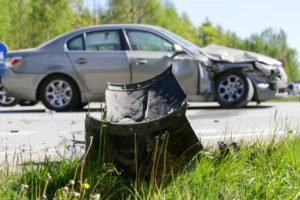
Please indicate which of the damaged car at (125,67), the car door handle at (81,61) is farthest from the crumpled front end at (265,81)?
the car door handle at (81,61)

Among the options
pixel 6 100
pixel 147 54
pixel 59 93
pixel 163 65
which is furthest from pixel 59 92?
pixel 6 100

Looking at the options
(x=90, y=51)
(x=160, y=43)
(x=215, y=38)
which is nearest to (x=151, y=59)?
(x=160, y=43)

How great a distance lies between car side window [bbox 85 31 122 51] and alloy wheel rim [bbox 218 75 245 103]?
6.07 ft

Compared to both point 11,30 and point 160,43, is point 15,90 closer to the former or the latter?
point 160,43

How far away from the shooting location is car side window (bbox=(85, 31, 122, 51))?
1048 centimetres

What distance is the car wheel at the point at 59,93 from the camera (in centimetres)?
1054

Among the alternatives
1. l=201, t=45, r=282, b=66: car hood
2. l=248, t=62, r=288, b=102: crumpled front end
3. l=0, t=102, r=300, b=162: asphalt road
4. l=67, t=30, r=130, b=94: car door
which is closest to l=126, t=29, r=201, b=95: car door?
l=67, t=30, r=130, b=94: car door

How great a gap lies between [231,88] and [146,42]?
1.62m

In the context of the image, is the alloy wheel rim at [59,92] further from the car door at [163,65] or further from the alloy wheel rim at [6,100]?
the alloy wheel rim at [6,100]

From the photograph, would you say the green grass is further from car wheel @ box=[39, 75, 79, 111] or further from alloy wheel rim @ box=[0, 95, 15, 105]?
alloy wheel rim @ box=[0, 95, 15, 105]

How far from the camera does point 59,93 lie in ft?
34.8

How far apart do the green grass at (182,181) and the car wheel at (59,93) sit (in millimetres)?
7022

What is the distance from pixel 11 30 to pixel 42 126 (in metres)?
28.2

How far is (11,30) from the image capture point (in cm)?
3459
